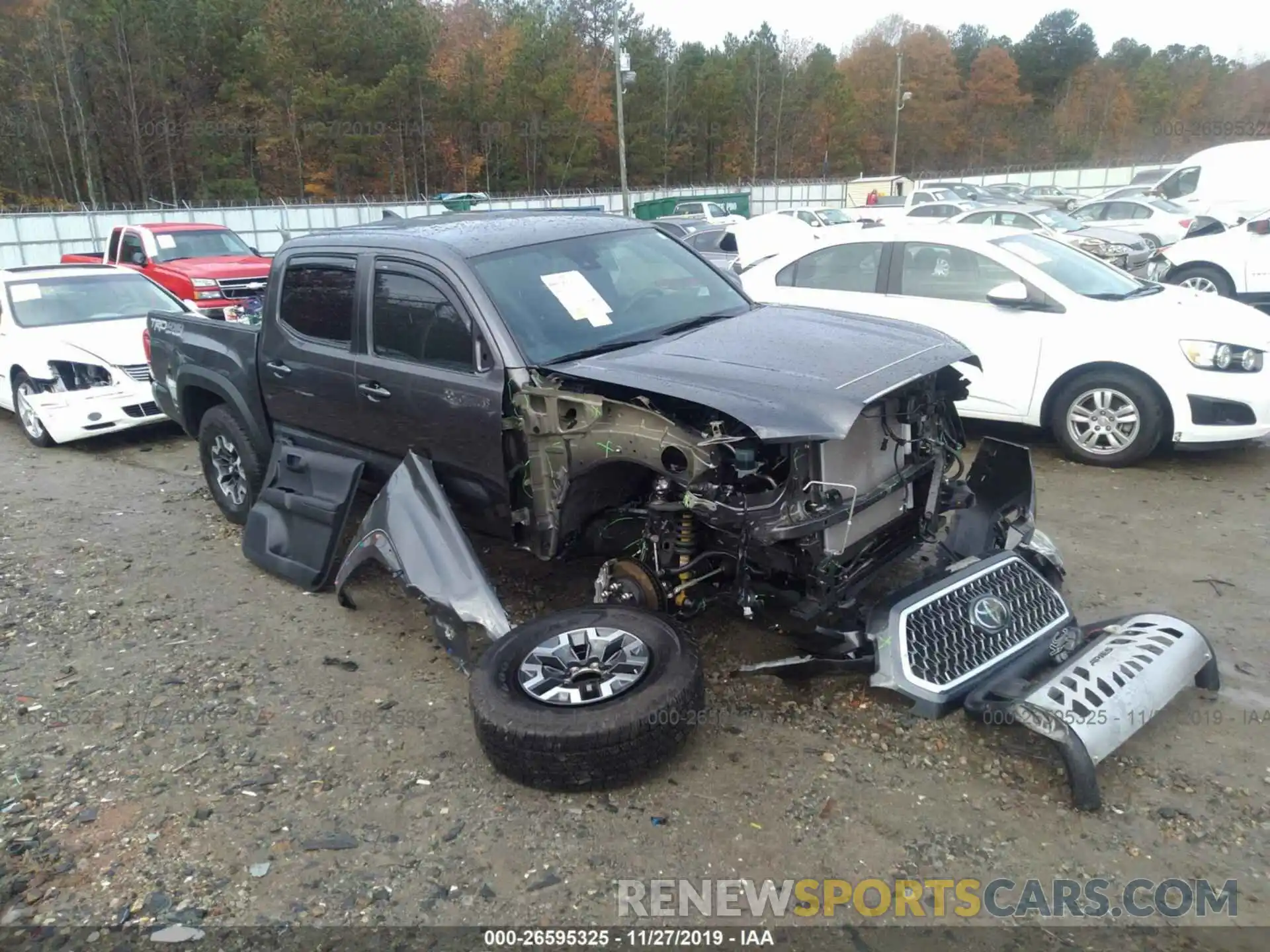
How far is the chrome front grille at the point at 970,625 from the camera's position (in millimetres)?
3270

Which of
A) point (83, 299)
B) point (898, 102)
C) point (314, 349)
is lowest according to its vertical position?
point (83, 299)

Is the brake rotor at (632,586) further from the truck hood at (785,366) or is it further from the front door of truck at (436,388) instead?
the truck hood at (785,366)

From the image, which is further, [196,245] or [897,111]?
[897,111]

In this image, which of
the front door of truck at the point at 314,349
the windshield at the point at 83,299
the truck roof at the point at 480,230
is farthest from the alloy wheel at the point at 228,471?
the windshield at the point at 83,299

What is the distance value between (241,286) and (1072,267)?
11325mm

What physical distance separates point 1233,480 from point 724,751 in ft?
15.2

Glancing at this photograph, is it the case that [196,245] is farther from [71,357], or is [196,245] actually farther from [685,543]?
[685,543]

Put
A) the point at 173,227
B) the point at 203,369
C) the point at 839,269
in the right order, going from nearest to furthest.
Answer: the point at 203,369, the point at 839,269, the point at 173,227

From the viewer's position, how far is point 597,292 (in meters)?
4.32

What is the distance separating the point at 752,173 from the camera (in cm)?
7012

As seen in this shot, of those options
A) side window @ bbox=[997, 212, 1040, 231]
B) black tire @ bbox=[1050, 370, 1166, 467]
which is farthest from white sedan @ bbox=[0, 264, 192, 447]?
side window @ bbox=[997, 212, 1040, 231]

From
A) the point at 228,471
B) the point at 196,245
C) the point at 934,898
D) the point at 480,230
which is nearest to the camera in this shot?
the point at 934,898

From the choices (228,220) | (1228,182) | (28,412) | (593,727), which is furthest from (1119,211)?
(228,220)

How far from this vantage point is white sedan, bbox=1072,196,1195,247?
54.8 ft
